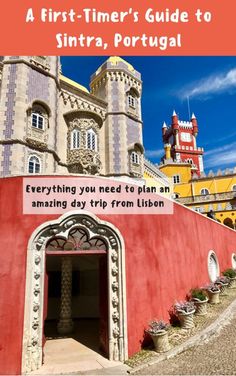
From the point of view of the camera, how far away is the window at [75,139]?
19297 mm

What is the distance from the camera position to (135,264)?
344 inches

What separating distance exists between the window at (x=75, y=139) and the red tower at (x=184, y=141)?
4263cm

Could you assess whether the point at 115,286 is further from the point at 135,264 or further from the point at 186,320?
the point at 186,320

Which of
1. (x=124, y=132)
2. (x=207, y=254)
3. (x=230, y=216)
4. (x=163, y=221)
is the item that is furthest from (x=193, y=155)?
(x=163, y=221)

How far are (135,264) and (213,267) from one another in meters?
7.92

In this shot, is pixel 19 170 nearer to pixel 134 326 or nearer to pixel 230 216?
pixel 134 326

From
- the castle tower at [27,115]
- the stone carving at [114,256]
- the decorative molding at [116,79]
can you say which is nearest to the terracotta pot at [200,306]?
the stone carving at [114,256]

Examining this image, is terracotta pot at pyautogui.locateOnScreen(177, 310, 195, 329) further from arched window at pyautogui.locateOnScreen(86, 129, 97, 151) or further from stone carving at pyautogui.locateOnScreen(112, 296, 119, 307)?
arched window at pyautogui.locateOnScreen(86, 129, 97, 151)

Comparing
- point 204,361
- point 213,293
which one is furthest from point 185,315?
point 213,293

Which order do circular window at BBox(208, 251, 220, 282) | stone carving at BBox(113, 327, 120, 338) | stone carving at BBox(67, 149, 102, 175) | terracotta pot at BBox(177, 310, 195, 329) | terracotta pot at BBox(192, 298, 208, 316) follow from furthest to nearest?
stone carving at BBox(67, 149, 102, 175), circular window at BBox(208, 251, 220, 282), terracotta pot at BBox(192, 298, 208, 316), terracotta pot at BBox(177, 310, 195, 329), stone carving at BBox(113, 327, 120, 338)

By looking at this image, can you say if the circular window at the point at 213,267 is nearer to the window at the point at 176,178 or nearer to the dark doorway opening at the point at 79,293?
the dark doorway opening at the point at 79,293

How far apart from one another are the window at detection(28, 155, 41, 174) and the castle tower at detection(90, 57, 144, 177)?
5569 millimetres

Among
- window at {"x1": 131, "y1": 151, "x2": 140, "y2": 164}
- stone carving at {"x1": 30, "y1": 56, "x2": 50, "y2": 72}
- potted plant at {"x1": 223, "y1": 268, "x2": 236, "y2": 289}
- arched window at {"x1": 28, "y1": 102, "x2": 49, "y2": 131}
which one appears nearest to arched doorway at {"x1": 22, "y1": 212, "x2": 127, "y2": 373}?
potted plant at {"x1": 223, "y1": 268, "x2": 236, "y2": 289}

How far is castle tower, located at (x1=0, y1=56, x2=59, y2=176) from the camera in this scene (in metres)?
15.6
